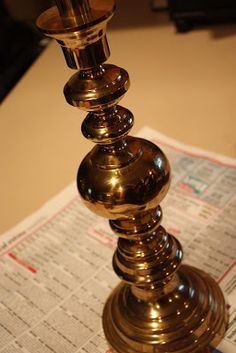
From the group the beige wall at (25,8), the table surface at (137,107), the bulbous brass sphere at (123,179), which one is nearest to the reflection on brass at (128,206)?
the bulbous brass sphere at (123,179)

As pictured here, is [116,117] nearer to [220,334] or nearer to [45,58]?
[220,334]

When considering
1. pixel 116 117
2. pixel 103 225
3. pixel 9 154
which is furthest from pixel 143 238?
pixel 9 154

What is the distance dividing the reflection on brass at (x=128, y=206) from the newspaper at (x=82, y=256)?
0.03 m

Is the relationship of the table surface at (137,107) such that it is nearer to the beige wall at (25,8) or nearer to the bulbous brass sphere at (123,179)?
the bulbous brass sphere at (123,179)

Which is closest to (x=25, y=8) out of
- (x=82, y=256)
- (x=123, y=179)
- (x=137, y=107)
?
(x=137, y=107)

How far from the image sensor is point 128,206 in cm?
39

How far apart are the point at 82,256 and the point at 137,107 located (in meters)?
0.35

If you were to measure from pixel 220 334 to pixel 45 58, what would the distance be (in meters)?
0.87

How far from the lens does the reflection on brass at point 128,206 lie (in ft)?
1.15

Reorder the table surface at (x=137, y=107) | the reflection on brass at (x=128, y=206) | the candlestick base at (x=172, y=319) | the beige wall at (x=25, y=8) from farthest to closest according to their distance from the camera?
the beige wall at (x=25, y=8) → the table surface at (x=137, y=107) → the candlestick base at (x=172, y=319) → the reflection on brass at (x=128, y=206)

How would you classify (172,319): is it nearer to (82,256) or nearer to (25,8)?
(82,256)

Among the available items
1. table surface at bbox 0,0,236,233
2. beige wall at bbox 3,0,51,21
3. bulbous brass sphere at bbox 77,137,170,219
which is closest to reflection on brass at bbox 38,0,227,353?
bulbous brass sphere at bbox 77,137,170,219

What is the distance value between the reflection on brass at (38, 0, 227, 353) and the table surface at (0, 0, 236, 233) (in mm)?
279

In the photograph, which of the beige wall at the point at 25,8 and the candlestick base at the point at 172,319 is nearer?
the candlestick base at the point at 172,319
